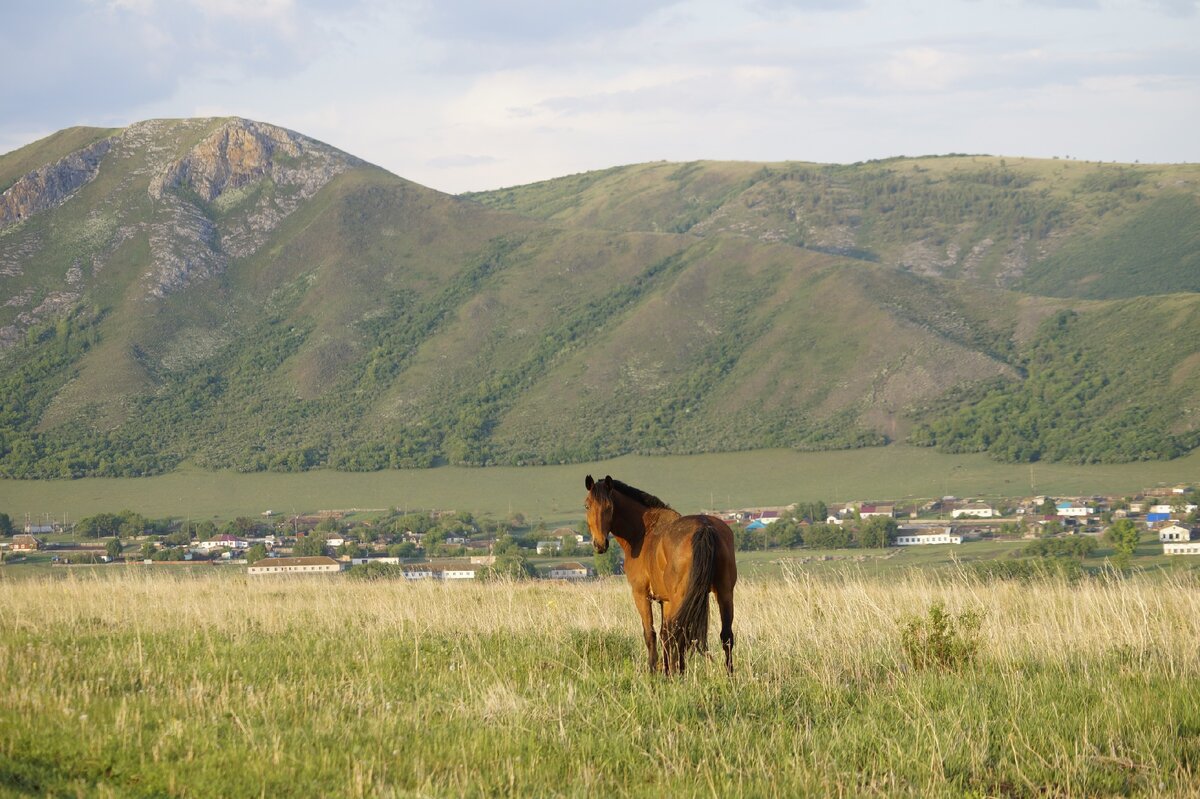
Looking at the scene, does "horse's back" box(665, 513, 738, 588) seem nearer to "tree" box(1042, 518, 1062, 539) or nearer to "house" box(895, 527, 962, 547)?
"house" box(895, 527, 962, 547)

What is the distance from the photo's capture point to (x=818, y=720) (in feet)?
26.5

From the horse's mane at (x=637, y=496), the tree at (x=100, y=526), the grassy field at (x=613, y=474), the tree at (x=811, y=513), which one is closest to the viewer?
the horse's mane at (x=637, y=496)

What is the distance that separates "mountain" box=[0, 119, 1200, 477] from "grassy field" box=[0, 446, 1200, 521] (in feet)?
11.0

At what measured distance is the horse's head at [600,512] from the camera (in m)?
9.77

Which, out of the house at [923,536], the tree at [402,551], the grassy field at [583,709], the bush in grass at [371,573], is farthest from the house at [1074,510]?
the grassy field at [583,709]

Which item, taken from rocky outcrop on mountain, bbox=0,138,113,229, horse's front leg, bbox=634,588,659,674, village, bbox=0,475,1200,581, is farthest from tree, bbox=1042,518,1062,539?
rocky outcrop on mountain, bbox=0,138,113,229

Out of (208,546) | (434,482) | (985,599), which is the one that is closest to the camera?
(985,599)

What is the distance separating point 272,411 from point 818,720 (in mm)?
147072

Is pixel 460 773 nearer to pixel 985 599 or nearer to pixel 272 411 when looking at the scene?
pixel 985 599

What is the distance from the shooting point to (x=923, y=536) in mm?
68250

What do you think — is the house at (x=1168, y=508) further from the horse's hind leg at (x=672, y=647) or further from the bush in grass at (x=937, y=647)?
the horse's hind leg at (x=672, y=647)

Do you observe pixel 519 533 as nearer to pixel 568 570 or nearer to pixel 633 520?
pixel 568 570

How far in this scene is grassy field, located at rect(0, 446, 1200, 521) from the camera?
102062mm

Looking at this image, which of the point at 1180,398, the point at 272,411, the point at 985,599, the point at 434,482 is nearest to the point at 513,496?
the point at 434,482
